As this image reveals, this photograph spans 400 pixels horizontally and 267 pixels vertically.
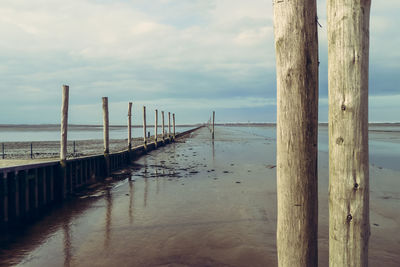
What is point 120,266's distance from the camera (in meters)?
5.29

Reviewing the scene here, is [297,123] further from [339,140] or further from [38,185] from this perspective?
[38,185]

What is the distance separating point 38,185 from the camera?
8.97m

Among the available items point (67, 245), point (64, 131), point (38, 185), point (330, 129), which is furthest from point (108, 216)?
point (330, 129)

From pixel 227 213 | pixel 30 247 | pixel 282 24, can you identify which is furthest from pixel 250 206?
pixel 282 24

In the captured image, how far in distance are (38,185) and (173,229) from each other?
4757 millimetres

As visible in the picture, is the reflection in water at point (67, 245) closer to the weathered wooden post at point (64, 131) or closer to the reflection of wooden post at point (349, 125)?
the weathered wooden post at point (64, 131)

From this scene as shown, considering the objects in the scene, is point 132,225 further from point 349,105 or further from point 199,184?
point 349,105

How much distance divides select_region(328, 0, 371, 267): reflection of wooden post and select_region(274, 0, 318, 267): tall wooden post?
0.21m

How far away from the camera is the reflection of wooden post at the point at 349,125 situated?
2506mm

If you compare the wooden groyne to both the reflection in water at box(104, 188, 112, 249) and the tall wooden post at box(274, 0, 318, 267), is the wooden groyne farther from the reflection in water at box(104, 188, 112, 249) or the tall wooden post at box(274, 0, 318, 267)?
the tall wooden post at box(274, 0, 318, 267)

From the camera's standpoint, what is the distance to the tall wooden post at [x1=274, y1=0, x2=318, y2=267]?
278 centimetres

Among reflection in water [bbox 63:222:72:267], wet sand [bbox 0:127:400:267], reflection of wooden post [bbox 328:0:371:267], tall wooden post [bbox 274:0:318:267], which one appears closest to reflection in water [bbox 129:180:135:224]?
wet sand [bbox 0:127:400:267]

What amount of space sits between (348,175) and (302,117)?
66 centimetres

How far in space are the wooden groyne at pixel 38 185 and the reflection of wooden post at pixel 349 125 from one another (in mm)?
7781
